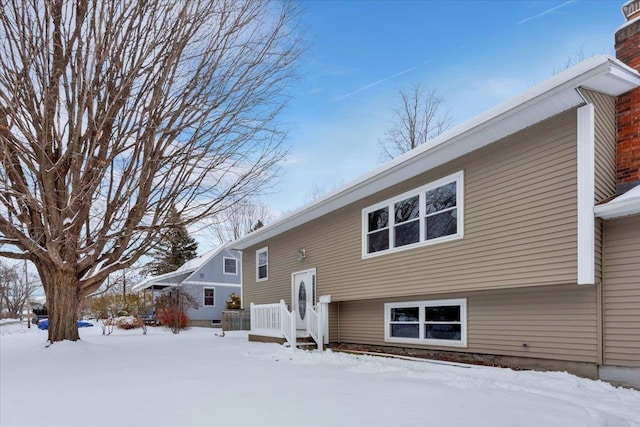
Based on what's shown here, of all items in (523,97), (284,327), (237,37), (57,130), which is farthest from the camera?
(284,327)

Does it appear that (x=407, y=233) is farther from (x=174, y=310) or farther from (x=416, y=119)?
(x=416, y=119)

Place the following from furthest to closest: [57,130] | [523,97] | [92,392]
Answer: [57,130] < [523,97] < [92,392]

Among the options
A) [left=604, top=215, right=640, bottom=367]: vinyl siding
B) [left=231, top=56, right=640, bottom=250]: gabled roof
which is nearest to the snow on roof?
[left=604, top=215, right=640, bottom=367]: vinyl siding

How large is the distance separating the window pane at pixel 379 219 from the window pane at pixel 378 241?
0.14 m

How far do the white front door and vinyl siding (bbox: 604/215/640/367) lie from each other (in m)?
7.21

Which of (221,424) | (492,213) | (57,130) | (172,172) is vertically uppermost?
(57,130)

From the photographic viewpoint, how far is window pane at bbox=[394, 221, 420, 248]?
8.54m

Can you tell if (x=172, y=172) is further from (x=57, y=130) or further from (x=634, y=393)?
(x=634, y=393)

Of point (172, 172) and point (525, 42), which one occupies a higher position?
point (525, 42)

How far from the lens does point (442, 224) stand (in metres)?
7.98

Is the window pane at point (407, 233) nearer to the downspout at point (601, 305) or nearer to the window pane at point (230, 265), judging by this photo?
the downspout at point (601, 305)

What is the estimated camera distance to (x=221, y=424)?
12.7 feet

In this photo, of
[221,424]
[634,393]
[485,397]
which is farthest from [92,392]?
[634,393]

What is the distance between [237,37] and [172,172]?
11.1ft
